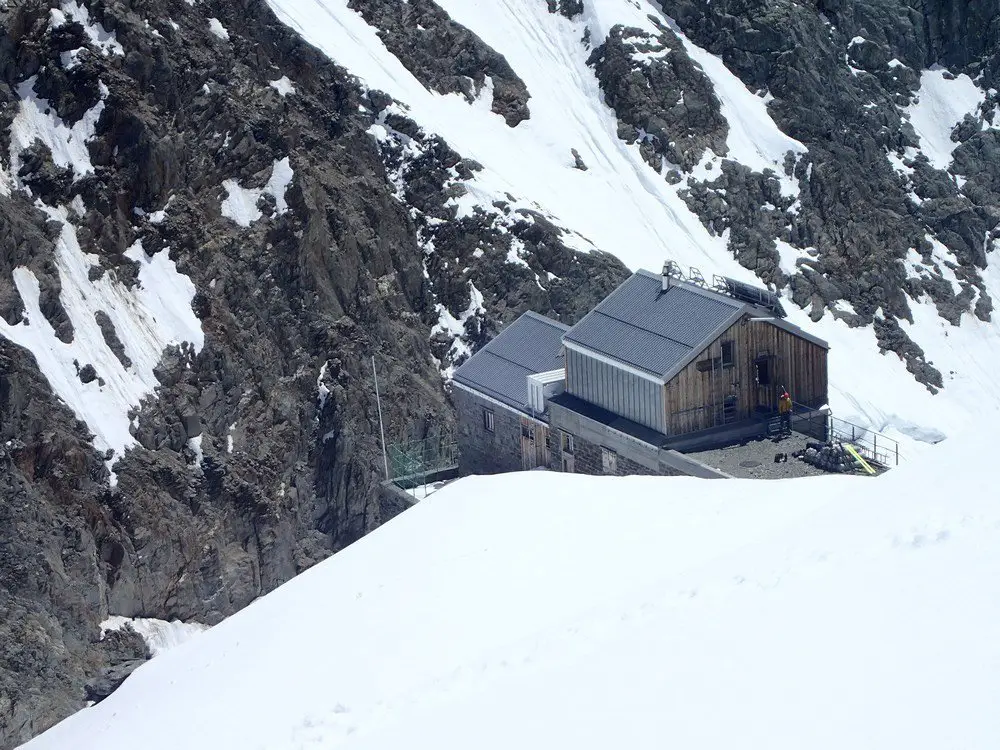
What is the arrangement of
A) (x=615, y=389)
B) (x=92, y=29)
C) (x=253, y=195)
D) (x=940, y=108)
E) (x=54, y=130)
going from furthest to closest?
1. (x=940, y=108)
2. (x=253, y=195)
3. (x=92, y=29)
4. (x=54, y=130)
5. (x=615, y=389)

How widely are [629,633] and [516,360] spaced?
26.6 meters

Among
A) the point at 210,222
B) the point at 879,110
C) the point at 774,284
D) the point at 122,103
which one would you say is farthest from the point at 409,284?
the point at 879,110

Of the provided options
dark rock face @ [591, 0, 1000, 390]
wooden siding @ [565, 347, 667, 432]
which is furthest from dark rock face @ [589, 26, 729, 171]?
wooden siding @ [565, 347, 667, 432]

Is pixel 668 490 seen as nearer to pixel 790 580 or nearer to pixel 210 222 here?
pixel 790 580

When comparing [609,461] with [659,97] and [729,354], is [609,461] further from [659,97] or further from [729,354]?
[659,97]

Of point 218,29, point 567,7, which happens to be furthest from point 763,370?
point 567,7

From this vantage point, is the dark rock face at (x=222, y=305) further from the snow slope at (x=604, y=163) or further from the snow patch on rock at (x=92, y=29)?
the snow slope at (x=604, y=163)

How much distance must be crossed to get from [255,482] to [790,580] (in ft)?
96.1

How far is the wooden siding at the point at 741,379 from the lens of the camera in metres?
37.1

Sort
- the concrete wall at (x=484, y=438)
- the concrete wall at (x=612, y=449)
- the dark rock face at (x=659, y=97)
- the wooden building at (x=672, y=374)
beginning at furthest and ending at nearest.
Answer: the dark rock face at (x=659, y=97) → the concrete wall at (x=484, y=438) → the wooden building at (x=672, y=374) → the concrete wall at (x=612, y=449)

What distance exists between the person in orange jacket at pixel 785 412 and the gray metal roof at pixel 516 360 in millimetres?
7785

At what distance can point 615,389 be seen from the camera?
128ft

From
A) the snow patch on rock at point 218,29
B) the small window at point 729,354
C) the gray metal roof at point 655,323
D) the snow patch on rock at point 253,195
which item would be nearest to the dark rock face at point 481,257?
the snow patch on rock at point 253,195

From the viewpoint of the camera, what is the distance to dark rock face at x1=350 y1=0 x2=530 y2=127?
59125 millimetres
